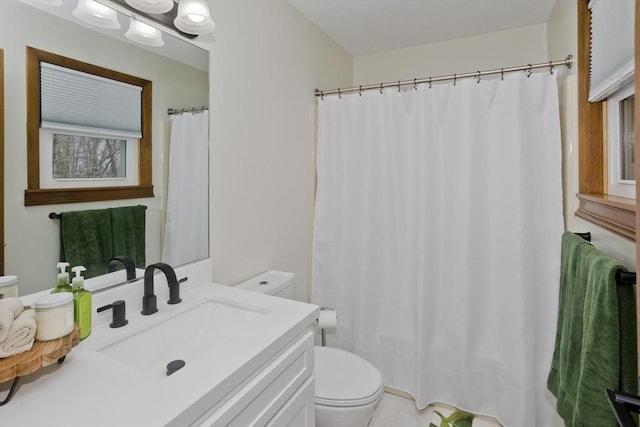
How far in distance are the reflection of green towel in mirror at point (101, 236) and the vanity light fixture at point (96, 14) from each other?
0.63 m

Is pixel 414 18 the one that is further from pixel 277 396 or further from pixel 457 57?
pixel 277 396

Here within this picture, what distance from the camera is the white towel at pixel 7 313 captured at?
72 centimetres

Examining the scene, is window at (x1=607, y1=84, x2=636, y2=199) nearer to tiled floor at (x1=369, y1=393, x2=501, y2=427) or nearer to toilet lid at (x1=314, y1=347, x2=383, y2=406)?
toilet lid at (x1=314, y1=347, x2=383, y2=406)

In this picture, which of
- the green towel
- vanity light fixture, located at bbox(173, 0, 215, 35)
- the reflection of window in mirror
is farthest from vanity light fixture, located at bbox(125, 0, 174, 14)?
the green towel

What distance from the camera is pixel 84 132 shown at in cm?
110

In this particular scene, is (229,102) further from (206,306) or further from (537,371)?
(537,371)

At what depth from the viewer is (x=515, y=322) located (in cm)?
181

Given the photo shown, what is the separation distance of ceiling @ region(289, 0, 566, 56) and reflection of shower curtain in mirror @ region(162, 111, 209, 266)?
1172 millimetres

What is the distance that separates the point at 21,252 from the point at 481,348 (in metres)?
2.14

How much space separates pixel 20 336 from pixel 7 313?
2.5 inches

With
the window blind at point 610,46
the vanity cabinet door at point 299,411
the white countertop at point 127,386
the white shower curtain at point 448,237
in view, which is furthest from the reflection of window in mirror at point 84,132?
the window blind at point 610,46

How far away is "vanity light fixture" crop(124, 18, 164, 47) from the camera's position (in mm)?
1230

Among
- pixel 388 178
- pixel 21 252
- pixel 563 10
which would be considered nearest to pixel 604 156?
pixel 563 10

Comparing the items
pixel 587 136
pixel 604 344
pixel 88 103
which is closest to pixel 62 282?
pixel 88 103
